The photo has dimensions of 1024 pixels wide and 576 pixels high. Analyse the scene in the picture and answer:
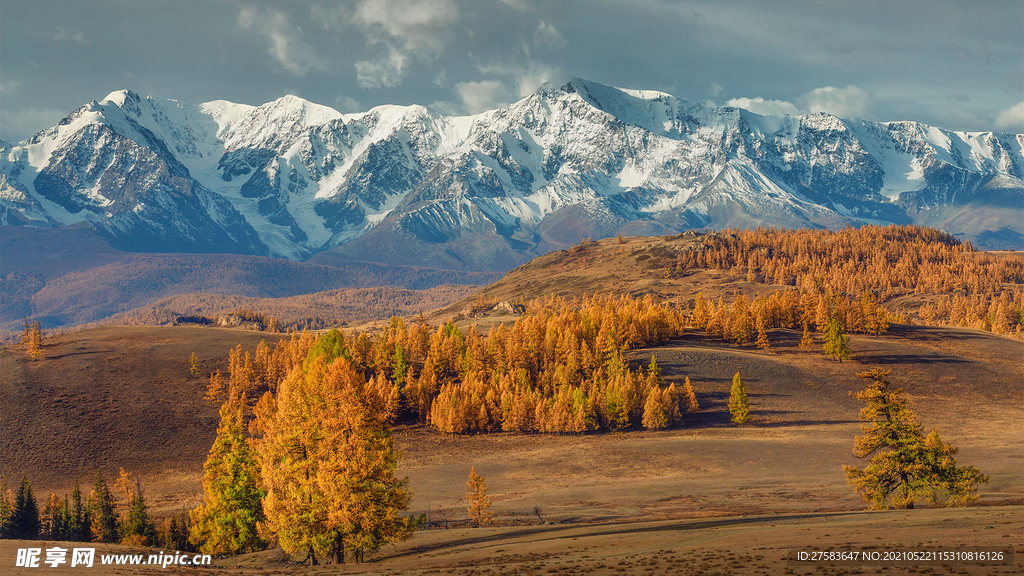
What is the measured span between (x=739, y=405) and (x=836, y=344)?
141 feet

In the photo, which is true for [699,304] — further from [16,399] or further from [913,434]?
[16,399]

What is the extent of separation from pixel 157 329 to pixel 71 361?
35.8 metres

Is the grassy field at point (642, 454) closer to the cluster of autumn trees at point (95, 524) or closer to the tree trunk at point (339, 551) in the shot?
the tree trunk at point (339, 551)

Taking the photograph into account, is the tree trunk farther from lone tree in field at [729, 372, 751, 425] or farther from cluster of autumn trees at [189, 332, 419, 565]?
lone tree in field at [729, 372, 751, 425]

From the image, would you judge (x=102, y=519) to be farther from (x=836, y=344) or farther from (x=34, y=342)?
(x=836, y=344)

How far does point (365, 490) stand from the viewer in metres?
41.9

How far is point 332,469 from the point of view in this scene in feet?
136

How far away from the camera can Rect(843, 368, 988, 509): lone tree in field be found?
174 ft

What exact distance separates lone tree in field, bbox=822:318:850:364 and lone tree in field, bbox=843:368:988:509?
101550 millimetres

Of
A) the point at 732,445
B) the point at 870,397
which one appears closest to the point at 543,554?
the point at 870,397

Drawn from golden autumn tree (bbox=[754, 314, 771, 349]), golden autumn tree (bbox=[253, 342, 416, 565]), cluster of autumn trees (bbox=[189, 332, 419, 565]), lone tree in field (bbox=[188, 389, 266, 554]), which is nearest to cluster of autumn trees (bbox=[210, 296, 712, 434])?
golden autumn tree (bbox=[754, 314, 771, 349])

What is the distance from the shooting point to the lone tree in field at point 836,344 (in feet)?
495

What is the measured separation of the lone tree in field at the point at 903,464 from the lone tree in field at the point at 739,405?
216ft

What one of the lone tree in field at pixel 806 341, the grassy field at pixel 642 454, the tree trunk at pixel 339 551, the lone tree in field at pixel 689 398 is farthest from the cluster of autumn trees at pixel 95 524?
the lone tree in field at pixel 806 341
